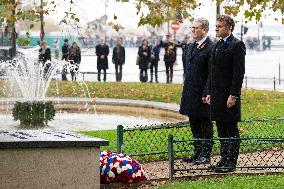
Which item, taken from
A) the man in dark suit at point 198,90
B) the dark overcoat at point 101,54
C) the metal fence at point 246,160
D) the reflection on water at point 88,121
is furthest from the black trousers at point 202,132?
the dark overcoat at point 101,54

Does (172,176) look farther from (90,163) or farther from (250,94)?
(250,94)

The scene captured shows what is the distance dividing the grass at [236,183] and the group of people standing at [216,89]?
501 millimetres

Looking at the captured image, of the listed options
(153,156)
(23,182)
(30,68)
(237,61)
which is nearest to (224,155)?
(237,61)

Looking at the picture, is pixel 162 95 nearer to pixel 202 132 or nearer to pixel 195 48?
pixel 202 132

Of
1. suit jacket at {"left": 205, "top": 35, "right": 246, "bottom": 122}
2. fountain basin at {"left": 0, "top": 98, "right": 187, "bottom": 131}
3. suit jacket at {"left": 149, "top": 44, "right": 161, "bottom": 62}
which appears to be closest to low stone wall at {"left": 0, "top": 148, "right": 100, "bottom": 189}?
suit jacket at {"left": 205, "top": 35, "right": 246, "bottom": 122}

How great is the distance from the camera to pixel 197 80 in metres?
10.1

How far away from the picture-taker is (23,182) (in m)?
7.96

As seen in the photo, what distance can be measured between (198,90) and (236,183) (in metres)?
1.93

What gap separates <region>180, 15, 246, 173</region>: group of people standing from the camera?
9.26 m

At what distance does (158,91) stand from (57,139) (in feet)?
51.0

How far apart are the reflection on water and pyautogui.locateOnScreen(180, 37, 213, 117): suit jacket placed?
6843mm

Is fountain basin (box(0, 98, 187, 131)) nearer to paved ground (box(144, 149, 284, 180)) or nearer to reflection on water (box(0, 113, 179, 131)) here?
reflection on water (box(0, 113, 179, 131))

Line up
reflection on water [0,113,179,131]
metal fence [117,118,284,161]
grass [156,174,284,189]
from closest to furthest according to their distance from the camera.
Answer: grass [156,174,284,189], metal fence [117,118,284,161], reflection on water [0,113,179,131]

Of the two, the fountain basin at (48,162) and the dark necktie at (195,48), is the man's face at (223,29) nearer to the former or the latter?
the dark necktie at (195,48)
